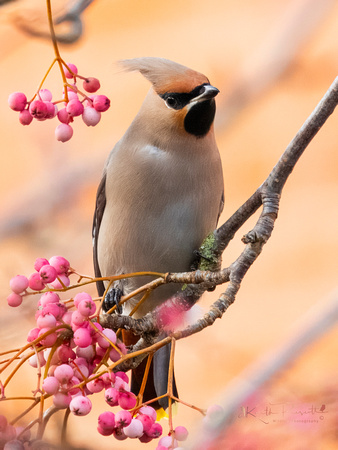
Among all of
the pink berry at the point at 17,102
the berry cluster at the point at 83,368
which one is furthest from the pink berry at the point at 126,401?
the pink berry at the point at 17,102

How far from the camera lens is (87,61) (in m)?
3.28

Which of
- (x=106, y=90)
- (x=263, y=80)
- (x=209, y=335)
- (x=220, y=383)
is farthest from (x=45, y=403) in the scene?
(x=106, y=90)

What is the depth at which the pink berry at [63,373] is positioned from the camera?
4.43 ft

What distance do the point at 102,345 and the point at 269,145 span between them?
2.07m

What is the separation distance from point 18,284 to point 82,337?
8.8 inches

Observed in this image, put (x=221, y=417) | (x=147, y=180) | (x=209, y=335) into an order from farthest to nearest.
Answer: (x=209, y=335) < (x=147, y=180) < (x=221, y=417)

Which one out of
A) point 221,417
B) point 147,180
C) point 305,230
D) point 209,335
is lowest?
point 221,417

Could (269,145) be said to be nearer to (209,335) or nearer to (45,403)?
(209,335)

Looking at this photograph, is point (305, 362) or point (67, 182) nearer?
point (305, 362)

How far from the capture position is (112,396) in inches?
54.1

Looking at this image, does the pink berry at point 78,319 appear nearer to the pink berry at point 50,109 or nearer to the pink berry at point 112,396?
the pink berry at point 112,396

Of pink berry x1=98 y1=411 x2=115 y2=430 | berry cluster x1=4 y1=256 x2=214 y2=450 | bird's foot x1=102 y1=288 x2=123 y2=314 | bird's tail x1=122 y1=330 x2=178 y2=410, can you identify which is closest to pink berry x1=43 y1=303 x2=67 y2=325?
berry cluster x1=4 y1=256 x2=214 y2=450

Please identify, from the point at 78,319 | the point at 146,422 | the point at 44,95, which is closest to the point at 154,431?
the point at 146,422

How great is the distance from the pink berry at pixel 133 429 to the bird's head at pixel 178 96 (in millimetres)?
1083
